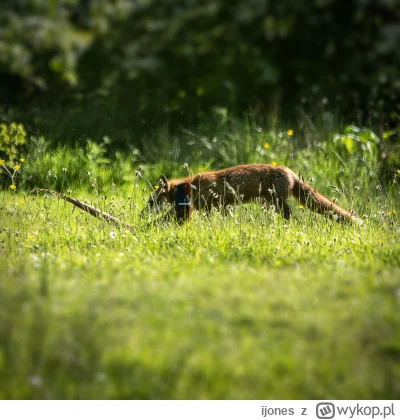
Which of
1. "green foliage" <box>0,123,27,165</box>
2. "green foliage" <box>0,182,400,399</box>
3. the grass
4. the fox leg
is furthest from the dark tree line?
"green foliage" <box>0,182,400,399</box>

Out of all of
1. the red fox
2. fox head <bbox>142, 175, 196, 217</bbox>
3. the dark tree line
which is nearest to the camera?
the red fox

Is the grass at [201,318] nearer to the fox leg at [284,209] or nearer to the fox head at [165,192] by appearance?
the fox leg at [284,209]

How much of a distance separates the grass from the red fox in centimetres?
183

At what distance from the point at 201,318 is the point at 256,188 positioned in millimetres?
4590

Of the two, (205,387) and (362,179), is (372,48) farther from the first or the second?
(205,387)

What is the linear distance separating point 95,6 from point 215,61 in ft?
9.59

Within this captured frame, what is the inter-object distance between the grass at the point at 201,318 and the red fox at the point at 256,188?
6.02 ft

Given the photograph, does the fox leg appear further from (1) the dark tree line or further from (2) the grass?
(1) the dark tree line

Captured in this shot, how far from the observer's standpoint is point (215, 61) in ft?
46.8

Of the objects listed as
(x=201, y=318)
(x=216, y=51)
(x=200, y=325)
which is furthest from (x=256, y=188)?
(x=216, y=51)

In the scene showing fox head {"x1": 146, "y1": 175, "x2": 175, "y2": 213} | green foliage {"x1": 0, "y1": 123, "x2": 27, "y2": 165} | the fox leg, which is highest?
green foliage {"x1": 0, "y1": 123, "x2": 27, "y2": 165}

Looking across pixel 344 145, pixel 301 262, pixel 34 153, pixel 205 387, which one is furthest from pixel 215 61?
pixel 205 387

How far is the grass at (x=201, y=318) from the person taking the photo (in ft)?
10.9

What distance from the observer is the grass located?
334 centimetres
